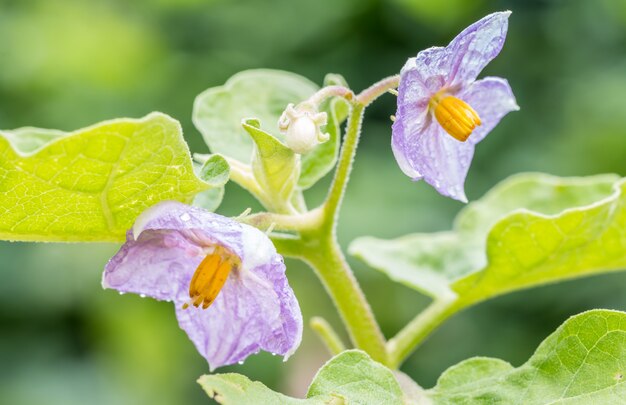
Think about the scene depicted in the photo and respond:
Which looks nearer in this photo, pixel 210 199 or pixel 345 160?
pixel 345 160

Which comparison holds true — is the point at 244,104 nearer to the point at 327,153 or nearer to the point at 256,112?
the point at 256,112

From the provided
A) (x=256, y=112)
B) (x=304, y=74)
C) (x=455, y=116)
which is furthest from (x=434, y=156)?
(x=304, y=74)

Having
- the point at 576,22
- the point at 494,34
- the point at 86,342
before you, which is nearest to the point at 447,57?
the point at 494,34

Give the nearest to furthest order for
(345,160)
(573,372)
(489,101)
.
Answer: (573,372)
(345,160)
(489,101)

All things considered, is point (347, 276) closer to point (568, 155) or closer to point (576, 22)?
point (568, 155)

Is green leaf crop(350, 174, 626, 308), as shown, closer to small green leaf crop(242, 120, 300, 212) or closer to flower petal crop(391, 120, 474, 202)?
flower petal crop(391, 120, 474, 202)

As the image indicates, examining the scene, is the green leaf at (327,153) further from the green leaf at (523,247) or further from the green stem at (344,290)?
the green leaf at (523,247)

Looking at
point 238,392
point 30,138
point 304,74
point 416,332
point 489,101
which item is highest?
point 489,101

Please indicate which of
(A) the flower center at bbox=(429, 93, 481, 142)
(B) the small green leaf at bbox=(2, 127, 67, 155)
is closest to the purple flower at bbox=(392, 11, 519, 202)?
(A) the flower center at bbox=(429, 93, 481, 142)
